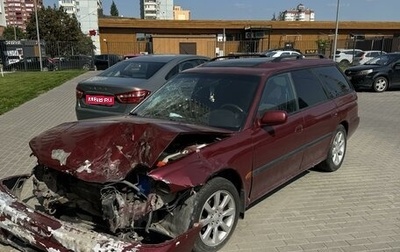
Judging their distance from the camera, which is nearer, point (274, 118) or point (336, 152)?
point (274, 118)

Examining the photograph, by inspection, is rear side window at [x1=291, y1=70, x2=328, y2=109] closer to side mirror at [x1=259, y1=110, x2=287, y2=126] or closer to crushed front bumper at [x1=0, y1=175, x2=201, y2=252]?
side mirror at [x1=259, y1=110, x2=287, y2=126]

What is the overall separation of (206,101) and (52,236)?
204 cm

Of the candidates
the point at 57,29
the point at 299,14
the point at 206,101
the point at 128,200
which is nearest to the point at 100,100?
the point at 206,101

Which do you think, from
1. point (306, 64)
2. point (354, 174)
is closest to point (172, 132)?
point (306, 64)

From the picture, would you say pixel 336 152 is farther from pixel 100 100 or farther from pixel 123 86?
pixel 100 100

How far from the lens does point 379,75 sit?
16.0 meters

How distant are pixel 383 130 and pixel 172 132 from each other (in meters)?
7.03

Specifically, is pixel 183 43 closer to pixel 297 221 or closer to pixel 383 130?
pixel 383 130

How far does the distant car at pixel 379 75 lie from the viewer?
15945 mm

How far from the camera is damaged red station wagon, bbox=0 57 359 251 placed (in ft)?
9.29

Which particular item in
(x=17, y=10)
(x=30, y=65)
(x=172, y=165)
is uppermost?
(x=17, y=10)

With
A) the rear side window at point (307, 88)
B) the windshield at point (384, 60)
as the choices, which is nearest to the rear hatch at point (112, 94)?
the rear side window at point (307, 88)

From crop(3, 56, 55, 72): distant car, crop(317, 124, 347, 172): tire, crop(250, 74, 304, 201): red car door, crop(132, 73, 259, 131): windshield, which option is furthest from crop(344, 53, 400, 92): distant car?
crop(3, 56, 55, 72): distant car

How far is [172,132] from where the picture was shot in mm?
3133
